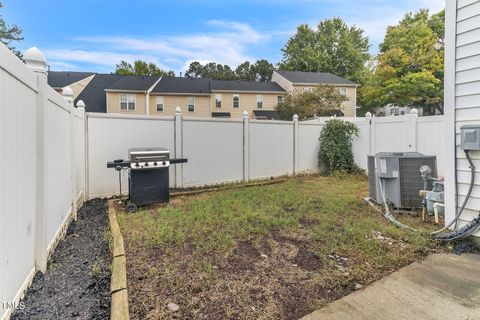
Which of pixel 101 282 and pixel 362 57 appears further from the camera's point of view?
pixel 362 57

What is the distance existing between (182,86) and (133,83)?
3.72 m

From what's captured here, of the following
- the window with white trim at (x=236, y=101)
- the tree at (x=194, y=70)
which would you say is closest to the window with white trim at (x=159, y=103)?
the window with white trim at (x=236, y=101)

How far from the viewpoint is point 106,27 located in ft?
48.9

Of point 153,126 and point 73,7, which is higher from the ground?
point 73,7

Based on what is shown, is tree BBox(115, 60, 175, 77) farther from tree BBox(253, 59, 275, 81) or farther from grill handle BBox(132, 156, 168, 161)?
grill handle BBox(132, 156, 168, 161)

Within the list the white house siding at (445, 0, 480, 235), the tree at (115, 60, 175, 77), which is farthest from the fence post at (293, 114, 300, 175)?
the tree at (115, 60, 175, 77)

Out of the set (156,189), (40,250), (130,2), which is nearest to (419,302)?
(40,250)

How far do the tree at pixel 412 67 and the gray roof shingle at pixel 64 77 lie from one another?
24.6 meters

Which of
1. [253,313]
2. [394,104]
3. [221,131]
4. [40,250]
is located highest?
[394,104]

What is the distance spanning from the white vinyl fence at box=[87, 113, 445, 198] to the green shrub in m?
0.22

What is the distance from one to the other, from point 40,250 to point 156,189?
252cm

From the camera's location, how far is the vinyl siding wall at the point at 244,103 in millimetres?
24047

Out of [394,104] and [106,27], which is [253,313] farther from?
[394,104]

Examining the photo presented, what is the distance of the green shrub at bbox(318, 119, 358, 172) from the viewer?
8.56 metres
